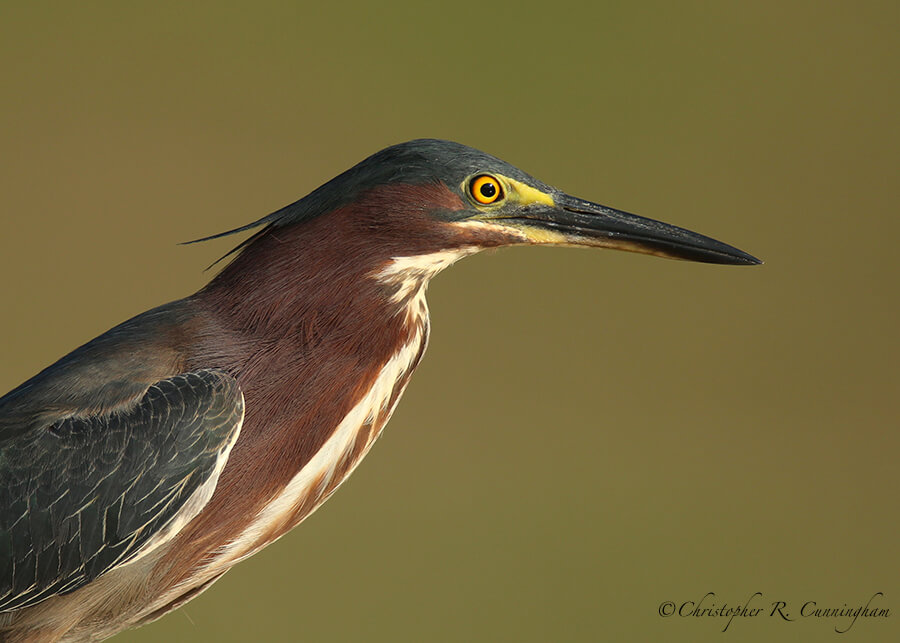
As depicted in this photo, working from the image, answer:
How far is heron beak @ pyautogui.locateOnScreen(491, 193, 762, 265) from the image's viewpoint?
174 cm

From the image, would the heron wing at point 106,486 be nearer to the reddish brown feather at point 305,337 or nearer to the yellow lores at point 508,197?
the reddish brown feather at point 305,337

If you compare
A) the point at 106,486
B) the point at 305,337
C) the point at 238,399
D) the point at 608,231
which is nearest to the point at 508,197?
the point at 608,231

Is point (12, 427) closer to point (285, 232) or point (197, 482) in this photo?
point (197, 482)

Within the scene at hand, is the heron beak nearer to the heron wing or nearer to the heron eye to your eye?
the heron eye

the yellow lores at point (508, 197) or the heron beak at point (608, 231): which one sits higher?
the yellow lores at point (508, 197)

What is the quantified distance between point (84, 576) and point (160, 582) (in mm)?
125

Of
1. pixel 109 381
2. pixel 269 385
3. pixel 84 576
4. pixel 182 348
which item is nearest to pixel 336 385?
pixel 269 385

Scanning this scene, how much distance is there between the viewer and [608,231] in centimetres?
179

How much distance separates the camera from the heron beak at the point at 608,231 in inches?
68.7

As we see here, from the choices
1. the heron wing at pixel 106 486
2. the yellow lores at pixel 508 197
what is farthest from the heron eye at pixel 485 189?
the heron wing at pixel 106 486

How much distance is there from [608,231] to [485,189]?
0.84ft

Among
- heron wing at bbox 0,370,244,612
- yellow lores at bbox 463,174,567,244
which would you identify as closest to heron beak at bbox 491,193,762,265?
yellow lores at bbox 463,174,567,244

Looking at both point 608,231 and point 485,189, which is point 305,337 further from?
point 608,231

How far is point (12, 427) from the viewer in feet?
5.41
